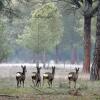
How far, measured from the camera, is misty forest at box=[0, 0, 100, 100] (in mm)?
19955

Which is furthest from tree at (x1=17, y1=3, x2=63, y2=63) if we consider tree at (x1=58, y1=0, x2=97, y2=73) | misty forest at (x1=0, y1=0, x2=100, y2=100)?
tree at (x1=58, y1=0, x2=97, y2=73)

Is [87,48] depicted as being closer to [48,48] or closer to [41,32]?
[41,32]

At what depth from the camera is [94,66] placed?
29641mm

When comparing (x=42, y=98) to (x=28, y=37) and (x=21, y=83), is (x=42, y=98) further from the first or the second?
(x=28, y=37)

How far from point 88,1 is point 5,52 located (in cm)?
1755

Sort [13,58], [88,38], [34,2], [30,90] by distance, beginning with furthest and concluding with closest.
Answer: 1. [13,58]
2. [34,2]
3. [88,38]
4. [30,90]

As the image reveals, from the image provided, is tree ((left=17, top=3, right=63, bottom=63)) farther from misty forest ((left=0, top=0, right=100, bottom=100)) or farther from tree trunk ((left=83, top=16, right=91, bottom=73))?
tree trunk ((left=83, top=16, right=91, bottom=73))

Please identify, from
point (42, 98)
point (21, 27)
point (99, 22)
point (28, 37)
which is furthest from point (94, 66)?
point (21, 27)

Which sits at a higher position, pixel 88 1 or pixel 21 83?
pixel 88 1

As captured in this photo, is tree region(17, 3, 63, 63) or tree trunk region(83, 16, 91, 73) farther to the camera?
tree region(17, 3, 63, 63)

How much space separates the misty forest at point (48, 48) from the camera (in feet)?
65.5

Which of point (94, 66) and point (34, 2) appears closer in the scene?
point (94, 66)

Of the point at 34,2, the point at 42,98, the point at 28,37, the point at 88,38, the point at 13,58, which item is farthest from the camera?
the point at 13,58

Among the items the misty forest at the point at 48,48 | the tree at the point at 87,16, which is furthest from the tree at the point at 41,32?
the tree at the point at 87,16
